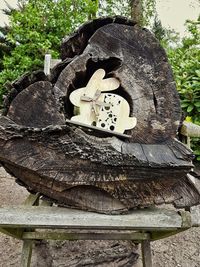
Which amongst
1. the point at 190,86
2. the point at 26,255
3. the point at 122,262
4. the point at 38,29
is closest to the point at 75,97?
the point at 26,255

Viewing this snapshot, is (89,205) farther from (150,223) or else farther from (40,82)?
(40,82)

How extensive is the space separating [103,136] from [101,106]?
0.11 meters

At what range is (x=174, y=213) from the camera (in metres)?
1.02

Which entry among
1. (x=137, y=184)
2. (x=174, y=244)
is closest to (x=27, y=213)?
(x=137, y=184)

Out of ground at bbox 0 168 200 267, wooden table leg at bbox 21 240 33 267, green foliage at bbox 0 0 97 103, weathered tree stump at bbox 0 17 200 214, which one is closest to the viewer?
weathered tree stump at bbox 0 17 200 214

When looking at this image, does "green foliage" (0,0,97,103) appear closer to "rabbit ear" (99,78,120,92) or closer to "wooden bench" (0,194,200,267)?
"rabbit ear" (99,78,120,92)

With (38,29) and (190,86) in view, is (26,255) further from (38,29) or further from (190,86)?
(38,29)

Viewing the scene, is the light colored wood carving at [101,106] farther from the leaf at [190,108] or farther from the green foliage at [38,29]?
the green foliage at [38,29]

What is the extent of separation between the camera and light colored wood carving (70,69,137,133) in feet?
3.44

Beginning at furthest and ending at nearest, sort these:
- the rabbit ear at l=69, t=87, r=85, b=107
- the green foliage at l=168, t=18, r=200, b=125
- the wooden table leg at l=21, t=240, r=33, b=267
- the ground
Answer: the green foliage at l=168, t=18, r=200, b=125, the ground, the wooden table leg at l=21, t=240, r=33, b=267, the rabbit ear at l=69, t=87, r=85, b=107

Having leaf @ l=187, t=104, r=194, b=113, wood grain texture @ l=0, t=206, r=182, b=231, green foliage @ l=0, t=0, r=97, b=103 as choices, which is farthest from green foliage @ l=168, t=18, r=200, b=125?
green foliage @ l=0, t=0, r=97, b=103

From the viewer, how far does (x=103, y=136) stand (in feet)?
3.41

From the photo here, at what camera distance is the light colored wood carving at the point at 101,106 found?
1050 mm

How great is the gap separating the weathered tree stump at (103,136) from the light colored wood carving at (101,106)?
34 mm
